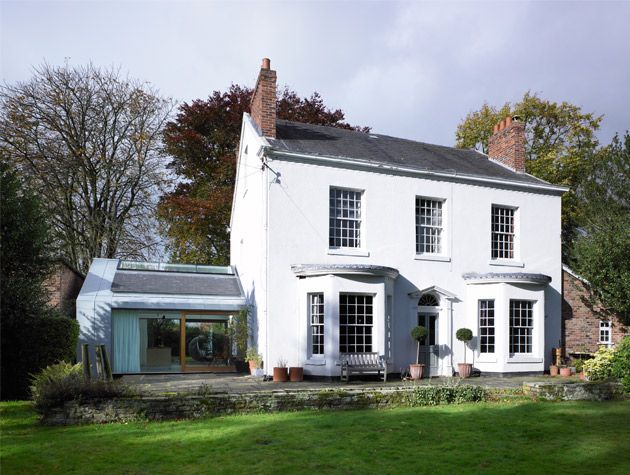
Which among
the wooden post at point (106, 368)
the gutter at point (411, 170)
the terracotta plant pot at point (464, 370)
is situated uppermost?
the gutter at point (411, 170)

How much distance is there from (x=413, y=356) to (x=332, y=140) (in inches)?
332

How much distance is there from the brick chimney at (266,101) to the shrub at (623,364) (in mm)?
12496

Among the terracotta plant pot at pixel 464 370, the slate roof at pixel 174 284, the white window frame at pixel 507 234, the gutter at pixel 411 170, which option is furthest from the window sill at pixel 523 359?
the slate roof at pixel 174 284

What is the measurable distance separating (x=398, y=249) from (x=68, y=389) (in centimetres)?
1221

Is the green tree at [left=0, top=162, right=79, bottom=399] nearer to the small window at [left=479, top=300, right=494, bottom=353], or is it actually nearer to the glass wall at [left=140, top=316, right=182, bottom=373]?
the glass wall at [left=140, top=316, right=182, bottom=373]

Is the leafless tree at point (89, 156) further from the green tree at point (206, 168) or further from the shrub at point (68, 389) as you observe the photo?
the shrub at point (68, 389)

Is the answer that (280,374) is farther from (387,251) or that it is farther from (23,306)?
(23,306)

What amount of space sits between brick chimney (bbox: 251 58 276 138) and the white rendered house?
1.9 inches

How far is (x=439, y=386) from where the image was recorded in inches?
554

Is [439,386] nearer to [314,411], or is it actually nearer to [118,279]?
[314,411]

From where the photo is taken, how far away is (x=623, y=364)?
14906 millimetres

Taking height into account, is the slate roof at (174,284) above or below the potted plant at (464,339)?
above

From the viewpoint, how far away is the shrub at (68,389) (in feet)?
37.7

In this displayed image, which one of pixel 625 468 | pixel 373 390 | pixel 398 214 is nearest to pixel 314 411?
pixel 373 390
